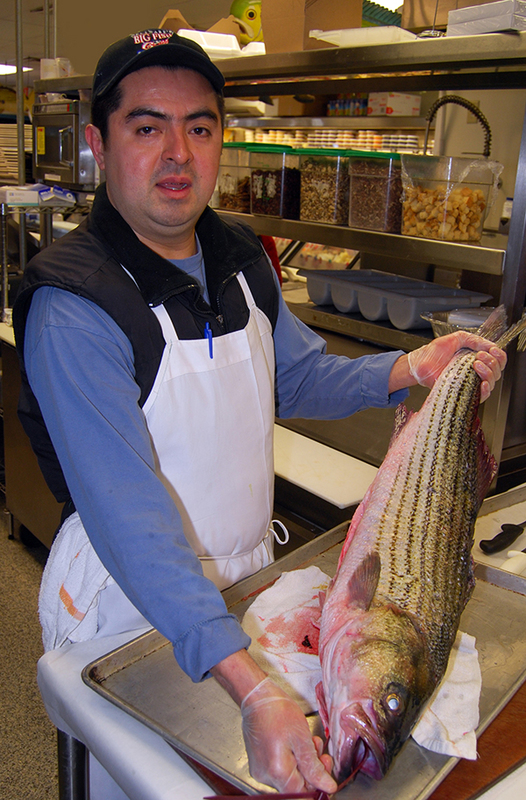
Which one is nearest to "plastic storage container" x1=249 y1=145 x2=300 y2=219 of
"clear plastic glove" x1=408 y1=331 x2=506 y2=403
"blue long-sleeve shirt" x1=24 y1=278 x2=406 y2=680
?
"clear plastic glove" x1=408 y1=331 x2=506 y2=403

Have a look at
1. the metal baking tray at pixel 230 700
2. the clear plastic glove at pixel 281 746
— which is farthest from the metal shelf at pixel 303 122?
the clear plastic glove at pixel 281 746

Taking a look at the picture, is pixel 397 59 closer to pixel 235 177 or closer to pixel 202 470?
pixel 235 177

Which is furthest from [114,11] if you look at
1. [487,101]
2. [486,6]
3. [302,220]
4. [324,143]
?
[486,6]

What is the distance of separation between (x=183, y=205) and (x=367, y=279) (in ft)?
4.71

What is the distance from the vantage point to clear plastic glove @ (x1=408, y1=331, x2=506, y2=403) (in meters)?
1.31

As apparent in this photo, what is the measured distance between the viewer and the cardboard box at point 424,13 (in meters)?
2.33

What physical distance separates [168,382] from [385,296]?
1228 mm

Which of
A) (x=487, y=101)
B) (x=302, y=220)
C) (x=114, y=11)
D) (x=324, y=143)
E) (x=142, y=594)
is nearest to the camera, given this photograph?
(x=142, y=594)

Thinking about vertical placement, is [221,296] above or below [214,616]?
above

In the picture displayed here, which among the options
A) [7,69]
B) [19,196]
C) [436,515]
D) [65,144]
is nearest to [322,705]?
[436,515]

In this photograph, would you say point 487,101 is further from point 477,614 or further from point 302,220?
point 477,614

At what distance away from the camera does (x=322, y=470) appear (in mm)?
2045

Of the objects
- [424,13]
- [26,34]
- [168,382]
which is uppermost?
[26,34]

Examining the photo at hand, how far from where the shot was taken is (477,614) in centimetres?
124
